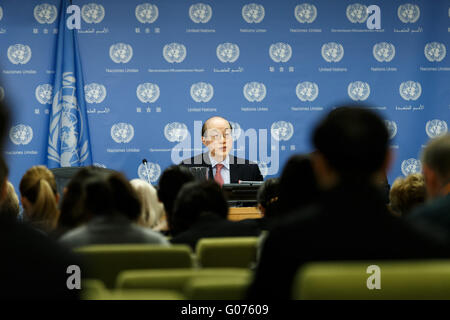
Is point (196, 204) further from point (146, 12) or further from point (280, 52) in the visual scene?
point (146, 12)

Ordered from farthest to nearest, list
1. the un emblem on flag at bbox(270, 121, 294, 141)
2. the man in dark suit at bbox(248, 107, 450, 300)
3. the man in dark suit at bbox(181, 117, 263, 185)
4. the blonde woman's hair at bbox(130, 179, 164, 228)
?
1. the un emblem on flag at bbox(270, 121, 294, 141)
2. the man in dark suit at bbox(181, 117, 263, 185)
3. the blonde woman's hair at bbox(130, 179, 164, 228)
4. the man in dark suit at bbox(248, 107, 450, 300)

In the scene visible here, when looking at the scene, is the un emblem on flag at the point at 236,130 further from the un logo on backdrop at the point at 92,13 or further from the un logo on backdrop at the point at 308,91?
the un logo on backdrop at the point at 92,13

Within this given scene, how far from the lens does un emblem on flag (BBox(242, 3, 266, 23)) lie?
21.7 ft

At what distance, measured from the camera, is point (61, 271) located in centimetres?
113

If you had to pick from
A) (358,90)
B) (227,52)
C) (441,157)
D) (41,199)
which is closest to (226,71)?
(227,52)

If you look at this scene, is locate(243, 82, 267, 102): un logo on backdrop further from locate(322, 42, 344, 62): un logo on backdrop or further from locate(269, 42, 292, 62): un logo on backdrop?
locate(322, 42, 344, 62): un logo on backdrop

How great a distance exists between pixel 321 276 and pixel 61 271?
2.10 ft

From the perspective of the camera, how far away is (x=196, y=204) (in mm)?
2715

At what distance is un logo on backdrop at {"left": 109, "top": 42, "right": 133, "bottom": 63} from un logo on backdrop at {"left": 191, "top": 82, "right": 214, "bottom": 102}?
2.90ft

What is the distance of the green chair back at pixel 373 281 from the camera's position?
135cm

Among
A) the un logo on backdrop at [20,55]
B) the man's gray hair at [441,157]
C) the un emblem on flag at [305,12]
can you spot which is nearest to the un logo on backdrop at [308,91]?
the un emblem on flag at [305,12]

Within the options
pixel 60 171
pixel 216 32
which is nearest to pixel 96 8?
pixel 216 32

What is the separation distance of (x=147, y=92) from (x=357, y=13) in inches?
113

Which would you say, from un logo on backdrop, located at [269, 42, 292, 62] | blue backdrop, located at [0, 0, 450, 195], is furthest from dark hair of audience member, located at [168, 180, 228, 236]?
un logo on backdrop, located at [269, 42, 292, 62]
